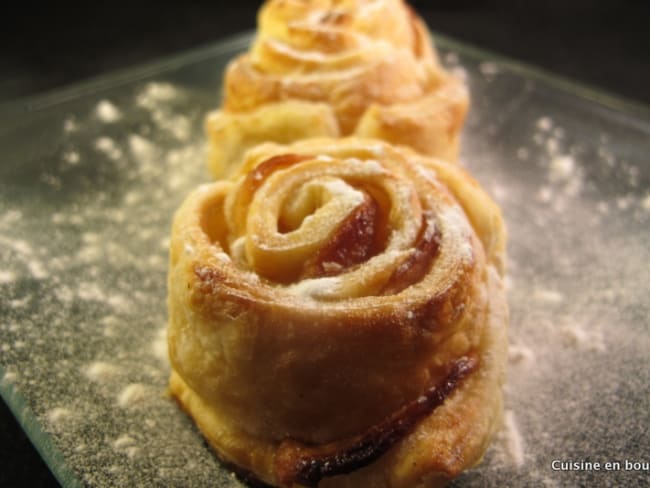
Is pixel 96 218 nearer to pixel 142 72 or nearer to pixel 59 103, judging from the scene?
pixel 59 103

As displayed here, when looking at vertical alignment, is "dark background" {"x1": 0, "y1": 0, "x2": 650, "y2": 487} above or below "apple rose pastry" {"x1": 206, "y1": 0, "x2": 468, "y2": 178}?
below

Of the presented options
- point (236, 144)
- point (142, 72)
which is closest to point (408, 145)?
point (236, 144)

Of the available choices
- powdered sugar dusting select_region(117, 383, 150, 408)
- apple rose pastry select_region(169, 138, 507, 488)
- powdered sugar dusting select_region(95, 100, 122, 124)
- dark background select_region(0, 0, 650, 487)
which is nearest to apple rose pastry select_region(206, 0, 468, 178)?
apple rose pastry select_region(169, 138, 507, 488)

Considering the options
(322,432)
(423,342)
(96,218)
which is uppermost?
(423,342)

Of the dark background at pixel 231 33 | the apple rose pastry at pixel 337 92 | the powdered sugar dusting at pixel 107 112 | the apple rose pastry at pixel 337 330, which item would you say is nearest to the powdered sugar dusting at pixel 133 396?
the apple rose pastry at pixel 337 330

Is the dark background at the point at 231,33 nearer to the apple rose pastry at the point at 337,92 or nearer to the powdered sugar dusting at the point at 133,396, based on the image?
the apple rose pastry at the point at 337,92

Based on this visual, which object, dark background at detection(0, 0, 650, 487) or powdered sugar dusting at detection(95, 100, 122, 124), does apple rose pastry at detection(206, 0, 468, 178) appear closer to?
powdered sugar dusting at detection(95, 100, 122, 124)
